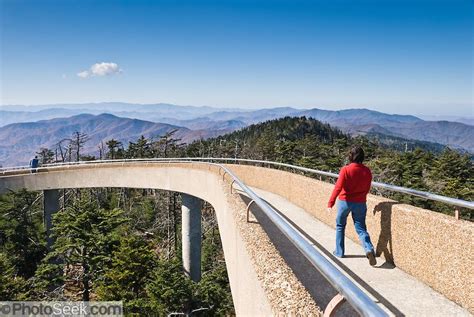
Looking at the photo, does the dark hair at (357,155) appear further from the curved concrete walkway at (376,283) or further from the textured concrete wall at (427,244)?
the curved concrete walkway at (376,283)

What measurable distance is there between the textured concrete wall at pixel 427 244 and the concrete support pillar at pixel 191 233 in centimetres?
1634

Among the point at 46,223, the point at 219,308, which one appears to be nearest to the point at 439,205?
the point at 219,308

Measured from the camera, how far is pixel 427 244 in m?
4.61

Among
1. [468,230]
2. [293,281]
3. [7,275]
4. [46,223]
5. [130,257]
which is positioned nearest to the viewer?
[293,281]

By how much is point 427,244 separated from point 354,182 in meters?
1.26

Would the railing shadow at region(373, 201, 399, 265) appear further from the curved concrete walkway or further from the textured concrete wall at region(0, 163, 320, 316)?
the textured concrete wall at region(0, 163, 320, 316)

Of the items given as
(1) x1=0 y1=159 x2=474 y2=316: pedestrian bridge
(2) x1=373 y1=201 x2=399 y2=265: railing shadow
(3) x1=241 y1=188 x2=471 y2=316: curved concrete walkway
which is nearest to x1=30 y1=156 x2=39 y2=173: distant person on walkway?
(1) x1=0 y1=159 x2=474 y2=316: pedestrian bridge

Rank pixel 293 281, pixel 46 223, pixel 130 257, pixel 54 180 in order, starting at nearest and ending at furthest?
pixel 293 281
pixel 130 257
pixel 54 180
pixel 46 223

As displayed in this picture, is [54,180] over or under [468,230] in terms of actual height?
under

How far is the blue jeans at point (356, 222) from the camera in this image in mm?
5285

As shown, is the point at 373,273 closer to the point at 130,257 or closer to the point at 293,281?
the point at 293,281

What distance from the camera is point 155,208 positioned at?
48.3 meters

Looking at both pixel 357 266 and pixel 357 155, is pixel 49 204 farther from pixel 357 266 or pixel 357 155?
pixel 357 155

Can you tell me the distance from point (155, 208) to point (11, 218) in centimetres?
1849
